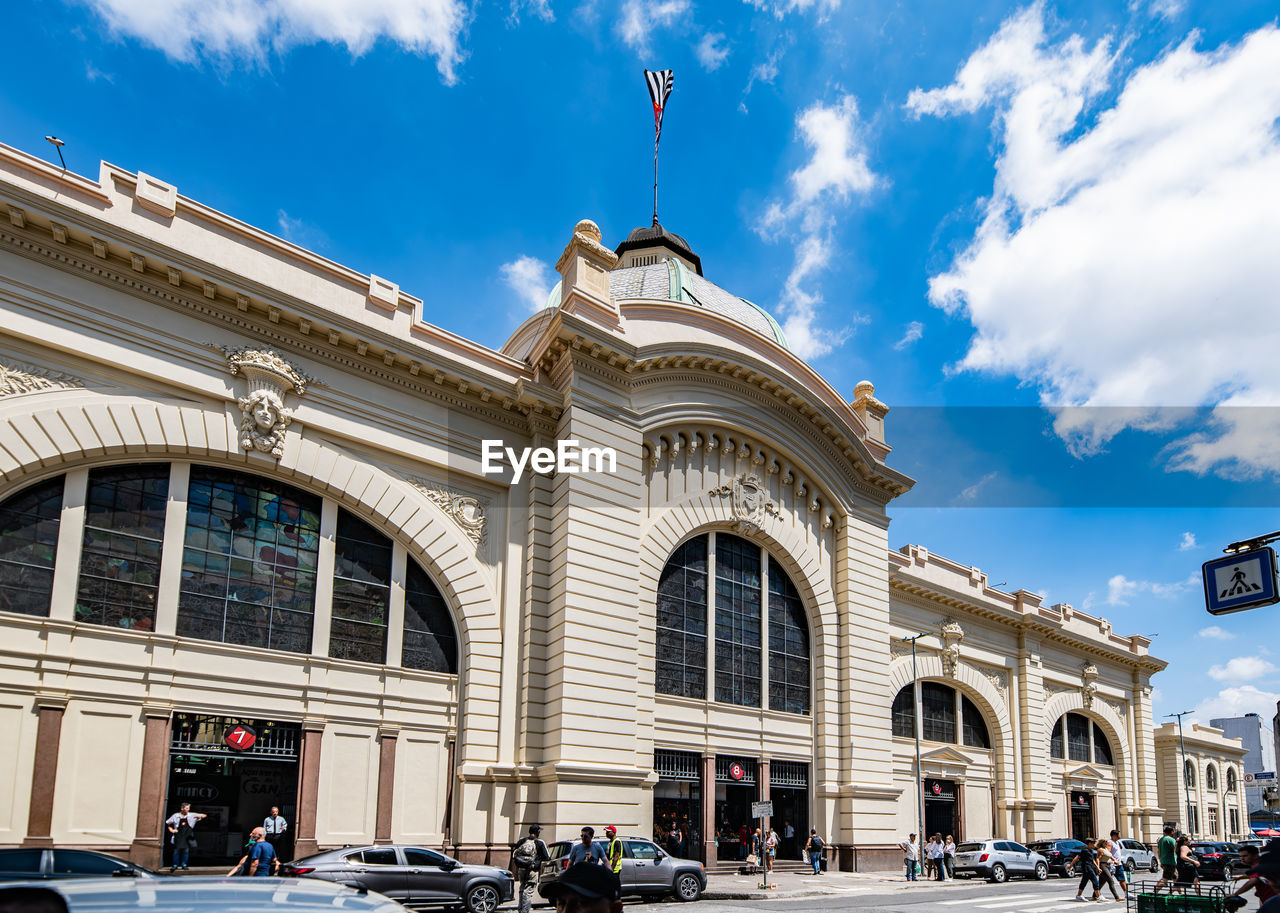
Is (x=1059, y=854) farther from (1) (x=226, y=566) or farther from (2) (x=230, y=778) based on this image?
(1) (x=226, y=566)

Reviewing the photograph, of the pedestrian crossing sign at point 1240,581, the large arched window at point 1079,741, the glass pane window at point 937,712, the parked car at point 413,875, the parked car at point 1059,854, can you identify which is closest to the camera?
the pedestrian crossing sign at point 1240,581

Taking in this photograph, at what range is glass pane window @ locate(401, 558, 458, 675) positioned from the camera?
977 inches

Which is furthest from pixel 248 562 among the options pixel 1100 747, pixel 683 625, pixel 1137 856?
pixel 1100 747

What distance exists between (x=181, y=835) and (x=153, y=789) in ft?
3.88

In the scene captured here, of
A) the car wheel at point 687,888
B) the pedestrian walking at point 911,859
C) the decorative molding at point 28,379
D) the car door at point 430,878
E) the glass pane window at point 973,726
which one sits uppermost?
the decorative molding at point 28,379

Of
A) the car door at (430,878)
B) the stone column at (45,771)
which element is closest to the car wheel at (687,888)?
the car door at (430,878)

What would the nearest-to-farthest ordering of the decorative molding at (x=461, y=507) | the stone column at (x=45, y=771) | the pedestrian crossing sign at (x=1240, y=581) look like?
the pedestrian crossing sign at (x=1240, y=581), the stone column at (x=45, y=771), the decorative molding at (x=461, y=507)

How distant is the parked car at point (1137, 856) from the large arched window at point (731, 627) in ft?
48.1

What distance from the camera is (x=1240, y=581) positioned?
12812 millimetres

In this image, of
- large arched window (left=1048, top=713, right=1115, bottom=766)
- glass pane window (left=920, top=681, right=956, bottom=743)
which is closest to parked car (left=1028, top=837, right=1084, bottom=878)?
glass pane window (left=920, top=681, right=956, bottom=743)

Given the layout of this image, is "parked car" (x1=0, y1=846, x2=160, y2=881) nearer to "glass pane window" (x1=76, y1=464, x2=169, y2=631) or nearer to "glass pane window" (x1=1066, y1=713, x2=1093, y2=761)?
"glass pane window" (x1=76, y1=464, x2=169, y2=631)

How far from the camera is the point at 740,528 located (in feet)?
103

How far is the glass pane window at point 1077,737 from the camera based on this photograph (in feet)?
164

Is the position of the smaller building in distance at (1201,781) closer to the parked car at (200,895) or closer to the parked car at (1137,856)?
the parked car at (1137,856)
